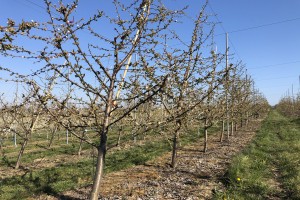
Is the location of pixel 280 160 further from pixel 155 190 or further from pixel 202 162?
pixel 155 190

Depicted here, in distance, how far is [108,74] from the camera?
4996 millimetres

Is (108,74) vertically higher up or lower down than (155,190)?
higher up

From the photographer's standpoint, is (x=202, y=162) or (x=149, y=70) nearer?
(x=149, y=70)

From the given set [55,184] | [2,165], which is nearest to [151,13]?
[55,184]

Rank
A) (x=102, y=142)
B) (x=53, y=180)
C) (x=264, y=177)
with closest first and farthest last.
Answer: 1. (x=102, y=142)
2. (x=53, y=180)
3. (x=264, y=177)

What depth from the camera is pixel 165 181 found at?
791 centimetres

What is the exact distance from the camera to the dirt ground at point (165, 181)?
679cm

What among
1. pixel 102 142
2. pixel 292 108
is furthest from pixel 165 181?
pixel 292 108

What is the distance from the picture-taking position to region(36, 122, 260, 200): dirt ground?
6.79 meters

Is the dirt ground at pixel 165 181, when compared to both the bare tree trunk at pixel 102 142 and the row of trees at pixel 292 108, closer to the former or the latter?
the bare tree trunk at pixel 102 142

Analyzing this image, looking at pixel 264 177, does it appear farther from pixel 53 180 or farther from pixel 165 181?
pixel 53 180

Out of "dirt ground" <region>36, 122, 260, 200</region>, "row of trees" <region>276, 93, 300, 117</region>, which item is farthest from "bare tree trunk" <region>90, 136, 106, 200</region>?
"row of trees" <region>276, 93, 300, 117</region>

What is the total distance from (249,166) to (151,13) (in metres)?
6.23

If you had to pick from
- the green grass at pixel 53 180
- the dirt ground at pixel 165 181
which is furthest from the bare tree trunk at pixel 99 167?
the green grass at pixel 53 180
